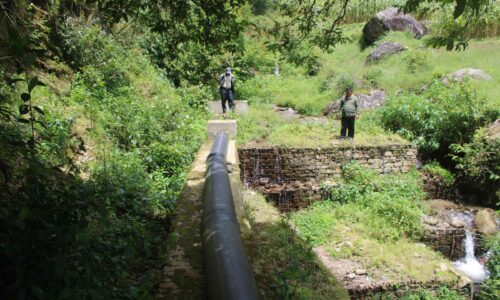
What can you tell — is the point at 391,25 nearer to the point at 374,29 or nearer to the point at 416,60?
the point at 374,29

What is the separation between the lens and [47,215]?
2057 mm

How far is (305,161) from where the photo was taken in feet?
Answer: 30.6

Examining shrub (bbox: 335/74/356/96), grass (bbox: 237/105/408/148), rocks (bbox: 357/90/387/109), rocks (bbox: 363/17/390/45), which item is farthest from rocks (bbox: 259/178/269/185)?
rocks (bbox: 363/17/390/45)

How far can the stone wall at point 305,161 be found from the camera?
925 centimetres

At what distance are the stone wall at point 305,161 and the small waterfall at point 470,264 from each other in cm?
246

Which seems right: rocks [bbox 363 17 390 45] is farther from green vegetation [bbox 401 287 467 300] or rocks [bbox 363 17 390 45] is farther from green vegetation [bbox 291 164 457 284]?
green vegetation [bbox 401 287 467 300]

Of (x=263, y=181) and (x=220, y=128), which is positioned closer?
(x=220, y=128)

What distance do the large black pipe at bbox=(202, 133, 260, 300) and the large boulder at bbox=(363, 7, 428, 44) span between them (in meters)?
17.7

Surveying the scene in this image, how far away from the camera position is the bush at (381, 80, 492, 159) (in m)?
10.0

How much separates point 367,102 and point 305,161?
5.05m

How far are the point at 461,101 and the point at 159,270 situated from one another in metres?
9.81

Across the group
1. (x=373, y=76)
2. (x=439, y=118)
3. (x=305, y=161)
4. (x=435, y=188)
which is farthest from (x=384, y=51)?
(x=305, y=161)

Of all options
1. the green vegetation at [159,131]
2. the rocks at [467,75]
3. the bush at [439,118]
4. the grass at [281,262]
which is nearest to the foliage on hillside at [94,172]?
the green vegetation at [159,131]

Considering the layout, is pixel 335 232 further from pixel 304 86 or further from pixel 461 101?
pixel 304 86
